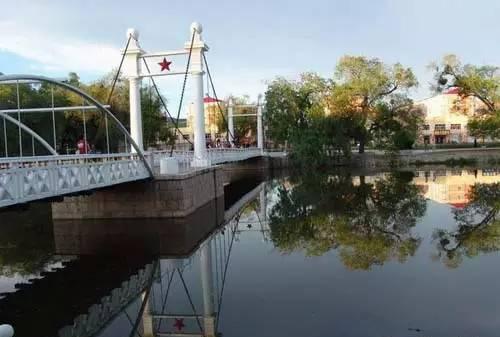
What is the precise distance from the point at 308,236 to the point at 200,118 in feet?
25.6

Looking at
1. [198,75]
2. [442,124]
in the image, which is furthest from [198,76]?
[442,124]

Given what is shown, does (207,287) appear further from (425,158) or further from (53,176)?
(425,158)

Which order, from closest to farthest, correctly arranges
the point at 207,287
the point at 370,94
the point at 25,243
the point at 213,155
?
the point at 207,287 < the point at 25,243 < the point at 213,155 < the point at 370,94

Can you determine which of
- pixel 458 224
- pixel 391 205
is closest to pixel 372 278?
pixel 458 224

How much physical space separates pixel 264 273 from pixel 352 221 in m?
6.67

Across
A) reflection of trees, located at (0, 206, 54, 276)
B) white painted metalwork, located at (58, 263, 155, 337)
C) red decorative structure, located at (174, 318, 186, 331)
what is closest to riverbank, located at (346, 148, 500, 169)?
reflection of trees, located at (0, 206, 54, 276)

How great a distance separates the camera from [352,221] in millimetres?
16547

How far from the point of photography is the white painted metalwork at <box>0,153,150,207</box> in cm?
889

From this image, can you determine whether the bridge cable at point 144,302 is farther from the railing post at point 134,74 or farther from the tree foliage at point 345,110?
the tree foliage at point 345,110

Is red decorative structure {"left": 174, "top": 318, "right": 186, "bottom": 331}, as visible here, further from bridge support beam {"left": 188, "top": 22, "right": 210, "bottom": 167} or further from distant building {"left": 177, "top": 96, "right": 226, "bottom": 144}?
distant building {"left": 177, "top": 96, "right": 226, "bottom": 144}

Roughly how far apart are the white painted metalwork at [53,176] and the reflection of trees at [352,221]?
4893mm

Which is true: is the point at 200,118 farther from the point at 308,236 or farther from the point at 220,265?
the point at 220,265

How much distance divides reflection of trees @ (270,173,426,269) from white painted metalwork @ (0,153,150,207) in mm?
4893

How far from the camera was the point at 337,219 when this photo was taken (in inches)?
673
